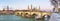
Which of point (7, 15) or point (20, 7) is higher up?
point (20, 7)

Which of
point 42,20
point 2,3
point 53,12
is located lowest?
point 42,20

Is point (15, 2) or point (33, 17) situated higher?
point (15, 2)

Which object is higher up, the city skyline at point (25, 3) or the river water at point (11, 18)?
the city skyline at point (25, 3)

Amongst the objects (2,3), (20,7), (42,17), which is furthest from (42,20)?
(2,3)

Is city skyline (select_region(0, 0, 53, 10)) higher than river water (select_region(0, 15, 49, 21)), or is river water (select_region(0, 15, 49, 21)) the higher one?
city skyline (select_region(0, 0, 53, 10))

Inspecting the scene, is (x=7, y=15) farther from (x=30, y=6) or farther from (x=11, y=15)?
(x=30, y=6)

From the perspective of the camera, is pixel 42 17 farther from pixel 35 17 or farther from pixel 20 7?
pixel 20 7

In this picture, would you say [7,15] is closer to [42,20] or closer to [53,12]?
[42,20]

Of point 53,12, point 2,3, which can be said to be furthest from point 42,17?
point 2,3

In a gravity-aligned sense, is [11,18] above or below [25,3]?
below
